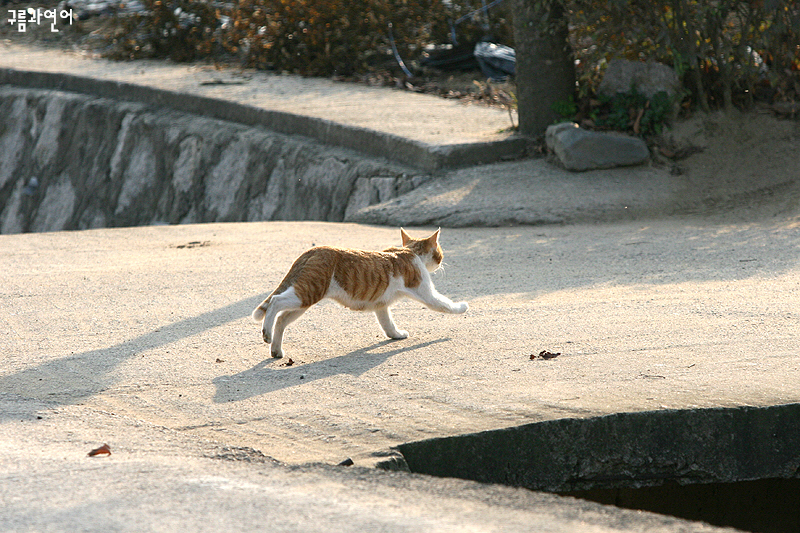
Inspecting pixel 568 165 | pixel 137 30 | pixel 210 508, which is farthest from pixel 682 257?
pixel 137 30

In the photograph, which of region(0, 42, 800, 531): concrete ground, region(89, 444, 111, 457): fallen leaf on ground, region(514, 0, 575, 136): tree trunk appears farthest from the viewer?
region(514, 0, 575, 136): tree trunk

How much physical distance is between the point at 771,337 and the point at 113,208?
10229 mm

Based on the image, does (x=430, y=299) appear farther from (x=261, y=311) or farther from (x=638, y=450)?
(x=638, y=450)

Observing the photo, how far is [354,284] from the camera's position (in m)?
4.37

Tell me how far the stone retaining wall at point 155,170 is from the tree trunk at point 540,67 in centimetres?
150

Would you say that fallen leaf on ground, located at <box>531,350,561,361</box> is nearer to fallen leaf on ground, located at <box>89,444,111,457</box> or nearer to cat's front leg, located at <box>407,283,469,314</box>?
cat's front leg, located at <box>407,283,469,314</box>

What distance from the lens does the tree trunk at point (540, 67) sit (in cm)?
892

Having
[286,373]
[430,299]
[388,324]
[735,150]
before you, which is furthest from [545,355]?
[735,150]

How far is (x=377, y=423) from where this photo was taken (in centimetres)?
349

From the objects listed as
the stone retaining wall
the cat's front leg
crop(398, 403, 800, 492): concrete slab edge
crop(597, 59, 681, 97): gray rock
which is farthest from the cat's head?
crop(597, 59, 681, 97): gray rock

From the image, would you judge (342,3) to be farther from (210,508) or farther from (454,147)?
(210,508)

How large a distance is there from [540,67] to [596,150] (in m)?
1.19

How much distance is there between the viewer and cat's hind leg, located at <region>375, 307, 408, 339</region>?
184 inches

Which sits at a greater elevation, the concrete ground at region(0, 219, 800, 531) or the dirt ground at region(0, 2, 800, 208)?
the dirt ground at region(0, 2, 800, 208)
